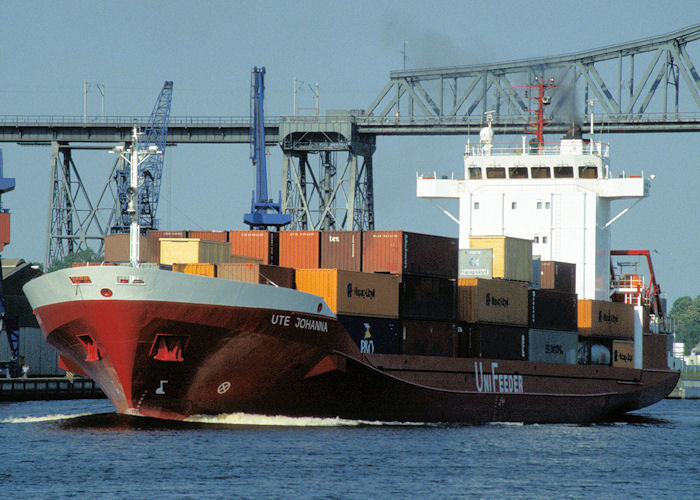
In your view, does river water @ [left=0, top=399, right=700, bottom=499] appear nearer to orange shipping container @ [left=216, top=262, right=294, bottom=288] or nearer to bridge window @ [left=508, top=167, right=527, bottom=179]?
orange shipping container @ [left=216, top=262, right=294, bottom=288]

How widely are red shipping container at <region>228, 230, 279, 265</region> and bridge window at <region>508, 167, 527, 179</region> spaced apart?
1505 cm

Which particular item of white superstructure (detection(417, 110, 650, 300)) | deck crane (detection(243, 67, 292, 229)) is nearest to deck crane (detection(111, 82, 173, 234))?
deck crane (detection(243, 67, 292, 229))

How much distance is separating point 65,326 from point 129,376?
2.46 meters

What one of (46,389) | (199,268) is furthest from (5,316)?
(199,268)

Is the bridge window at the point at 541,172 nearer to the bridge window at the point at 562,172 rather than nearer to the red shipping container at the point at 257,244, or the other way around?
the bridge window at the point at 562,172

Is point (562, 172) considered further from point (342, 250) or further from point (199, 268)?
point (199, 268)

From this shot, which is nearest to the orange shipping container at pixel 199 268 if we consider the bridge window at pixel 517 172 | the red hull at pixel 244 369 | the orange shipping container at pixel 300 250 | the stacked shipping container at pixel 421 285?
Result: the stacked shipping container at pixel 421 285

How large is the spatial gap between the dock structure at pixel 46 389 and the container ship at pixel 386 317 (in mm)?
19165

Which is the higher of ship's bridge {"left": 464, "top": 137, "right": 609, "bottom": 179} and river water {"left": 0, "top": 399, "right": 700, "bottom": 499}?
ship's bridge {"left": 464, "top": 137, "right": 609, "bottom": 179}

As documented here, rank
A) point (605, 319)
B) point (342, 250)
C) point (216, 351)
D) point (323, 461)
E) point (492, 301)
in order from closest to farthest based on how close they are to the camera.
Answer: point (323, 461) → point (216, 351) → point (342, 250) → point (492, 301) → point (605, 319)

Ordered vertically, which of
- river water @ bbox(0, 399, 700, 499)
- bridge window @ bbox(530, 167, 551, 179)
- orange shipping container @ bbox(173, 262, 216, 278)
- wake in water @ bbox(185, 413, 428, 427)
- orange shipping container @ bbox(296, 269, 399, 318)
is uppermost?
bridge window @ bbox(530, 167, 551, 179)

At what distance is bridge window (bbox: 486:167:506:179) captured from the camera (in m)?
53.2

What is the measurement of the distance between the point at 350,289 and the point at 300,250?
10.5ft

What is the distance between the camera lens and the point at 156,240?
141ft
